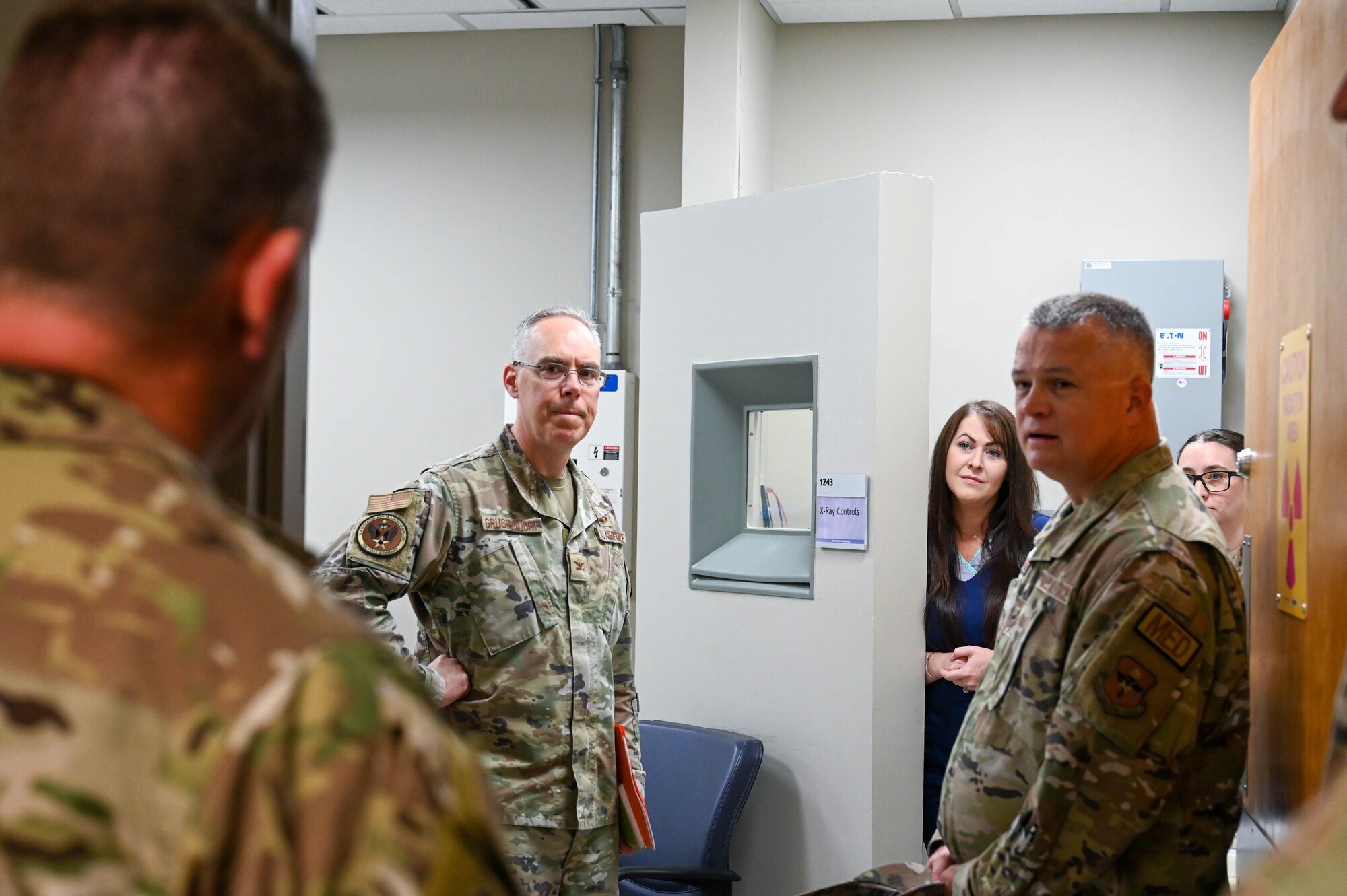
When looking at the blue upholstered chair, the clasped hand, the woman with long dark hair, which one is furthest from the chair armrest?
the clasped hand

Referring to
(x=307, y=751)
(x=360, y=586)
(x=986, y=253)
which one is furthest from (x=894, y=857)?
(x=307, y=751)

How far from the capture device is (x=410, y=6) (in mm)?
4836

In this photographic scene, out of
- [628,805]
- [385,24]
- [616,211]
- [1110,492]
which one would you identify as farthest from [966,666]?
[385,24]

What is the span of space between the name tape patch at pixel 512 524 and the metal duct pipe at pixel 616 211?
99.3 inches

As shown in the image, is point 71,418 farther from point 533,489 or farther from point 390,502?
point 533,489

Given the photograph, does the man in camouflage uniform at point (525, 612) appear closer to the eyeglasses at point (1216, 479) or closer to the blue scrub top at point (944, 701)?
the blue scrub top at point (944, 701)

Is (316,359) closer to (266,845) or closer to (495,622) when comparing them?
(495,622)

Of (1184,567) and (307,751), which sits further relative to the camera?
(1184,567)

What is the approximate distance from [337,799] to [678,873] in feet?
8.54

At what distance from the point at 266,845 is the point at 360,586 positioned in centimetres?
177

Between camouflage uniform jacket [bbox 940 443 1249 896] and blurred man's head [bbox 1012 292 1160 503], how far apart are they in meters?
0.05

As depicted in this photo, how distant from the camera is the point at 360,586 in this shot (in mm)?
2250

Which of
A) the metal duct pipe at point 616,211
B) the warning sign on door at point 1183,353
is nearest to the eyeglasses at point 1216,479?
the warning sign on door at point 1183,353

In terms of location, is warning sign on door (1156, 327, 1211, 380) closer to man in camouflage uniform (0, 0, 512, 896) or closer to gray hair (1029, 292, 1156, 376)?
gray hair (1029, 292, 1156, 376)
